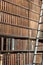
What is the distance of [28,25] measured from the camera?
292cm

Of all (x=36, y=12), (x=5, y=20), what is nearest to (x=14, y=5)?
(x=5, y=20)

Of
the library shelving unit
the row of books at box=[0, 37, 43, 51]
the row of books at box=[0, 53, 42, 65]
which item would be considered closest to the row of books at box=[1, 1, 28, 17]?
the library shelving unit

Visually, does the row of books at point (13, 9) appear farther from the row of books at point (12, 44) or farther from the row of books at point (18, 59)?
the row of books at point (18, 59)

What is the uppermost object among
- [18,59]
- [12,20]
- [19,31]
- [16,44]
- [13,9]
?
[13,9]

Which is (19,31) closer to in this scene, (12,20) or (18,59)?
(12,20)

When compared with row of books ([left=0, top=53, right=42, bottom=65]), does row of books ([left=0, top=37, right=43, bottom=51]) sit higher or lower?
higher

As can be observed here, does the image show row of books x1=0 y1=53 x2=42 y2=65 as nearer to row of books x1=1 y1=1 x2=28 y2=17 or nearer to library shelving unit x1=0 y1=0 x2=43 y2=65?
library shelving unit x1=0 y1=0 x2=43 y2=65

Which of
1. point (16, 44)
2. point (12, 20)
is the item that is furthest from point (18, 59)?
point (12, 20)

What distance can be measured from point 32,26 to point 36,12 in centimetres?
28

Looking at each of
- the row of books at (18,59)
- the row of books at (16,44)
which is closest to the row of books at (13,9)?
the row of books at (16,44)

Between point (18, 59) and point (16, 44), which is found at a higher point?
point (16, 44)

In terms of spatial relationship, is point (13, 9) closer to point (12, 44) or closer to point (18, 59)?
point (12, 44)

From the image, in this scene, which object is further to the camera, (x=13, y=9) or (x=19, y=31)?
(x=19, y=31)

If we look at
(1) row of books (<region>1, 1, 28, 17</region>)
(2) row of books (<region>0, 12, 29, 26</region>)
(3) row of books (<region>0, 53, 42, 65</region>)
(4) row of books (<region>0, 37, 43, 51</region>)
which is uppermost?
(1) row of books (<region>1, 1, 28, 17</region>)
